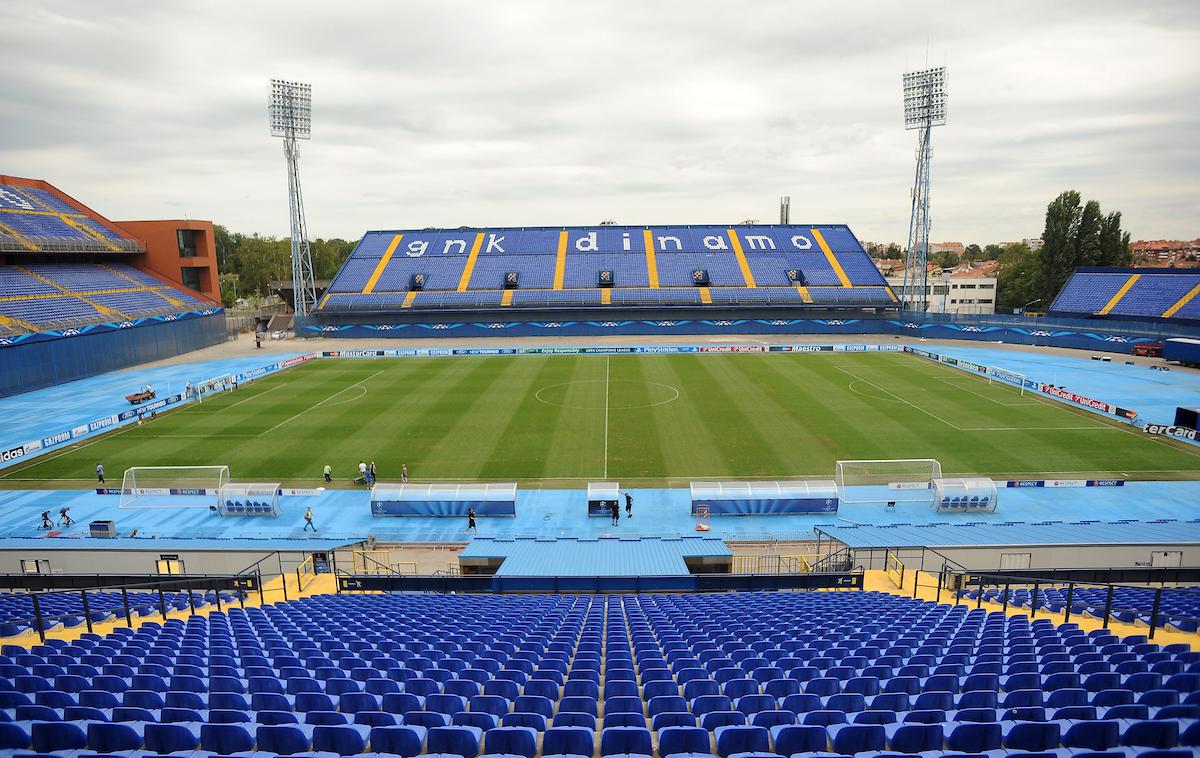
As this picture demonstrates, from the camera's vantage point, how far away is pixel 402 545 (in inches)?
919

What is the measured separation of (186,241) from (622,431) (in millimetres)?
59026

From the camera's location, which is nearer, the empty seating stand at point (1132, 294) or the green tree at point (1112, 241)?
the empty seating stand at point (1132, 294)

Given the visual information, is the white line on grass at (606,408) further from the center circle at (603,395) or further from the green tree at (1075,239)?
Answer: the green tree at (1075,239)

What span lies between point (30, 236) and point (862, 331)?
8141cm

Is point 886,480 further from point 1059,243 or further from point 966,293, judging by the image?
point 966,293

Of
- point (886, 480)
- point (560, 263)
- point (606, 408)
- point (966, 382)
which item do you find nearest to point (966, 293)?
point (966, 382)

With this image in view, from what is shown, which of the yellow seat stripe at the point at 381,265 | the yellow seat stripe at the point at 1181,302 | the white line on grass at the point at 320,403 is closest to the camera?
the white line on grass at the point at 320,403

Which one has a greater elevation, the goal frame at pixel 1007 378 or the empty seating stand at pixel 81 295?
the empty seating stand at pixel 81 295

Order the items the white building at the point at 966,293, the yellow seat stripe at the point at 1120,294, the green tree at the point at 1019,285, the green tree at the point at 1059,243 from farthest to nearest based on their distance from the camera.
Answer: the white building at the point at 966,293, the green tree at the point at 1019,285, the green tree at the point at 1059,243, the yellow seat stripe at the point at 1120,294

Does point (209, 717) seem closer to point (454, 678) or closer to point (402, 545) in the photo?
point (454, 678)

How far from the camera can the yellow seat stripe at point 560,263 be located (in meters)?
80.4

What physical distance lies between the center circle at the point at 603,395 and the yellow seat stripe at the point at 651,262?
111 feet

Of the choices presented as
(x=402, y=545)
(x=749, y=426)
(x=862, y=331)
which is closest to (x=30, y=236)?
(x=402, y=545)

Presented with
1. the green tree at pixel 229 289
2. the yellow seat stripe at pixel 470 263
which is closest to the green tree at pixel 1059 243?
the yellow seat stripe at pixel 470 263
